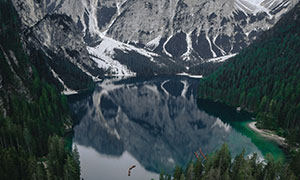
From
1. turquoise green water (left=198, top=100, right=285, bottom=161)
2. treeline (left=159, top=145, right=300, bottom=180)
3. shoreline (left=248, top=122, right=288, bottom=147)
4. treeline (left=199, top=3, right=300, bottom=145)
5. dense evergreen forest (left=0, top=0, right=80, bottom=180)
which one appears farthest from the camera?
treeline (left=199, top=3, right=300, bottom=145)

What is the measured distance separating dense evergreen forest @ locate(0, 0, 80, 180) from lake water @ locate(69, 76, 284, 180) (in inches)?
358

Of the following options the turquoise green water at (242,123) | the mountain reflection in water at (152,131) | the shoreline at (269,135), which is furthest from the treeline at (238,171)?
the shoreline at (269,135)

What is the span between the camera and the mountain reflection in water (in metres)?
73.2

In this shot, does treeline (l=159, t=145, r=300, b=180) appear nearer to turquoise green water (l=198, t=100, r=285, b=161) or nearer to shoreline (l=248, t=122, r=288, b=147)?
turquoise green water (l=198, t=100, r=285, b=161)

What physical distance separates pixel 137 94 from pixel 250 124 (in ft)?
286

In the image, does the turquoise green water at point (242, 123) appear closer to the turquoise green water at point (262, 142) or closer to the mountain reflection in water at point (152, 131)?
the turquoise green water at point (262, 142)

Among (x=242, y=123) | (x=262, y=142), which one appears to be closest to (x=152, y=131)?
(x=242, y=123)

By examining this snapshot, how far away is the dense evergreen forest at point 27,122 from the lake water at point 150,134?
9.09 m

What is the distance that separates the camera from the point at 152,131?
307ft

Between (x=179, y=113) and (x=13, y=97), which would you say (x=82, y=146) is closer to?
(x=13, y=97)

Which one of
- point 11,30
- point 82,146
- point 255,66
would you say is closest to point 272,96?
point 255,66

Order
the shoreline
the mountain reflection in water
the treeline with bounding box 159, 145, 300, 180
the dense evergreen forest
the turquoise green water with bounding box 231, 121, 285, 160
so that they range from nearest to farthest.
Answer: the treeline with bounding box 159, 145, 300, 180 < the dense evergreen forest < the turquoise green water with bounding box 231, 121, 285, 160 < the mountain reflection in water < the shoreline

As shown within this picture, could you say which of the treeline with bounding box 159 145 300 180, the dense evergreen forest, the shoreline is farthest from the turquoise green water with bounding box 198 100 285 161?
the dense evergreen forest

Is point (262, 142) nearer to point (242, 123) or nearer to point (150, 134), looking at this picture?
point (242, 123)
